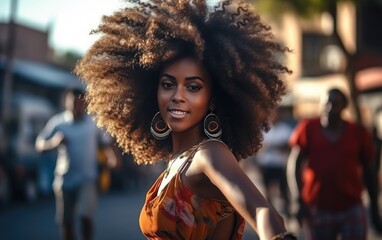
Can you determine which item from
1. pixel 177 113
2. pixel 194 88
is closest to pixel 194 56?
pixel 194 88

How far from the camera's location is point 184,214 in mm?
3695

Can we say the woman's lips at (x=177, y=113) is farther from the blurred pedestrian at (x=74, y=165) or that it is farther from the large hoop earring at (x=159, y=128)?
the blurred pedestrian at (x=74, y=165)

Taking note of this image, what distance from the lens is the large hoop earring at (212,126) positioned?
3.96m

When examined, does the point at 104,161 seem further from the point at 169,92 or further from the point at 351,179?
the point at 169,92

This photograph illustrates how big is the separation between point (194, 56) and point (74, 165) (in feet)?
22.7

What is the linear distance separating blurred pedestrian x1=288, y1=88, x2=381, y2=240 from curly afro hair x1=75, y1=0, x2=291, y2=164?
3.64 meters

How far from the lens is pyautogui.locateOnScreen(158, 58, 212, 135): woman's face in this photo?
12.9ft

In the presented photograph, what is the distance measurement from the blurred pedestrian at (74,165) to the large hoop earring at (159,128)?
628 centimetres

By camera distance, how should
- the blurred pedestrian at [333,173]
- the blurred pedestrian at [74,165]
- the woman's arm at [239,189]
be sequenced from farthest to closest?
the blurred pedestrian at [74,165] → the blurred pedestrian at [333,173] → the woman's arm at [239,189]

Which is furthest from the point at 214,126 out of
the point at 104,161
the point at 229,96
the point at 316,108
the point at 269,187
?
the point at 316,108

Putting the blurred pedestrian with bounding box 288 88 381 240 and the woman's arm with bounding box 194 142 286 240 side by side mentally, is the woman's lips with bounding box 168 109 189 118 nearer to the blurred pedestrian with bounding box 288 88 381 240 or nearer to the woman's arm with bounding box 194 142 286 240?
the woman's arm with bounding box 194 142 286 240

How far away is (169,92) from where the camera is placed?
13.1 feet

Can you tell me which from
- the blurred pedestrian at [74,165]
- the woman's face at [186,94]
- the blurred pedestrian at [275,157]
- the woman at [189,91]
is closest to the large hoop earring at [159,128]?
the woman at [189,91]

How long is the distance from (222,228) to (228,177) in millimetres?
461
